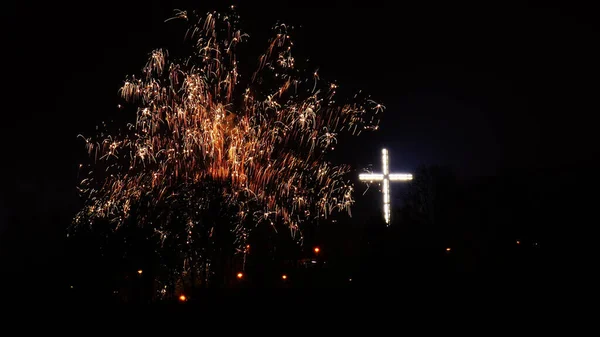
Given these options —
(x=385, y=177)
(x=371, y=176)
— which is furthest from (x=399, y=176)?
(x=371, y=176)

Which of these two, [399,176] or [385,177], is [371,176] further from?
[399,176]

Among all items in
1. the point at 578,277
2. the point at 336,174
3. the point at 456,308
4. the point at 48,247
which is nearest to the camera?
the point at 456,308

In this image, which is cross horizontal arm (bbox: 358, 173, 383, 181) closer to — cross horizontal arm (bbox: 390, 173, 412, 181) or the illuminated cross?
the illuminated cross

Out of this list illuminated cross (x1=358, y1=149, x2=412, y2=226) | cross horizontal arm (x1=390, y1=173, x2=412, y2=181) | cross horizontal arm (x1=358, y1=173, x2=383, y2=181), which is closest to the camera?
cross horizontal arm (x1=358, y1=173, x2=383, y2=181)

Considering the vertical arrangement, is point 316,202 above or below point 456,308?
above

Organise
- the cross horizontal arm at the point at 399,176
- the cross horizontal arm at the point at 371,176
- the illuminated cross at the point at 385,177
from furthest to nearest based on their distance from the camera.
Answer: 1. the cross horizontal arm at the point at 399,176
2. the illuminated cross at the point at 385,177
3. the cross horizontal arm at the point at 371,176

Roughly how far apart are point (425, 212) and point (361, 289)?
855 inches

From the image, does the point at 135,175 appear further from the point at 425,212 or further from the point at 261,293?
the point at 425,212

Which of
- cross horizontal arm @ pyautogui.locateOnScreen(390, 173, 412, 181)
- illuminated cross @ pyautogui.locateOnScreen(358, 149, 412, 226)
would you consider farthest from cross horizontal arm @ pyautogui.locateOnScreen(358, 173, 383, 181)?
→ cross horizontal arm @ pyautogui.locateOnScreen(390, 173, 412, 181)

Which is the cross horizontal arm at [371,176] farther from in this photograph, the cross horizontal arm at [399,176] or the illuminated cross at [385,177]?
the cross horizontal arm at [399,176]

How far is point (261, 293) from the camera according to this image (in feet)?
36.9

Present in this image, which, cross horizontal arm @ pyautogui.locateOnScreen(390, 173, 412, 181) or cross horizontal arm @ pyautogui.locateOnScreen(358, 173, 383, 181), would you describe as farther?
cross horizontal arm @ pyautogui.locateOnScreen(390, 173, 412, 181)

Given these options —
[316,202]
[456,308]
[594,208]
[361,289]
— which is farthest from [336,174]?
[594,208]

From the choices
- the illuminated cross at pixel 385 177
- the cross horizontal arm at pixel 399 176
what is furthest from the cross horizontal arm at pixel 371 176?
the cross horizontal arm at pixel 399 176
